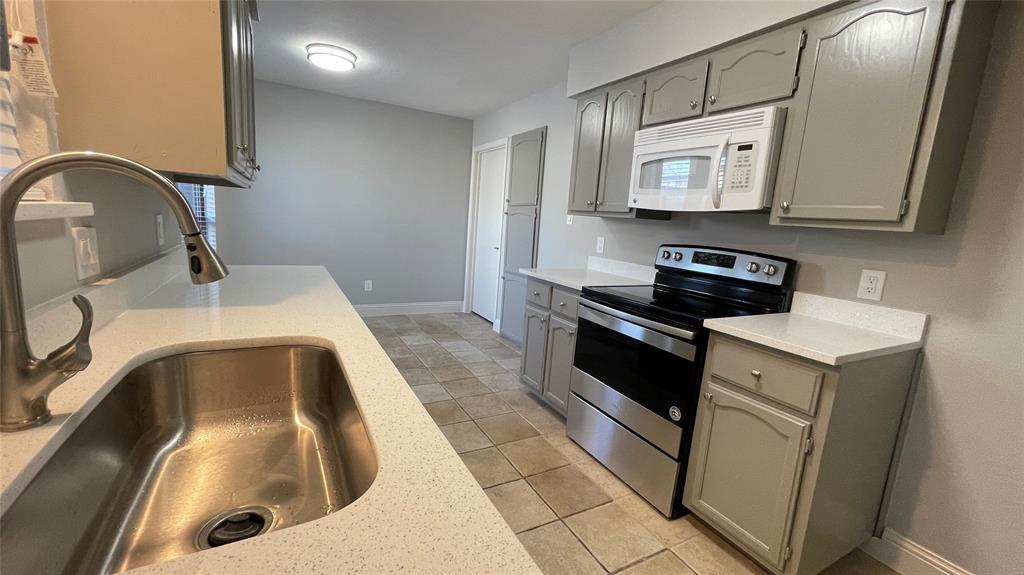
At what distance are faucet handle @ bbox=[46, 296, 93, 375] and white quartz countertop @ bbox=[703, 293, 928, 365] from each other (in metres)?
1.73

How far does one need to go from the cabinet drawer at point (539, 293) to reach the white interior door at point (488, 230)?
70.4 inches

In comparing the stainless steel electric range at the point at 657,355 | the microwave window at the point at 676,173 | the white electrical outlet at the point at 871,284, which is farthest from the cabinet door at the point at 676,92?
the white electrical outlet at the point at 871,284

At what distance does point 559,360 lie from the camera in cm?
271

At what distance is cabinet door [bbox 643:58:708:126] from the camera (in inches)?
82.0

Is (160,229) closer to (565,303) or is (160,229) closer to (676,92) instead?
(565,303)

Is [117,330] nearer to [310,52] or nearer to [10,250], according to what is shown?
[10,250]

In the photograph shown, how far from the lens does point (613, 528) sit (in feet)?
6.00

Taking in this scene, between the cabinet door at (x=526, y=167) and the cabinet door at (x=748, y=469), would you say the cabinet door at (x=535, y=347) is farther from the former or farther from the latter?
the cabinet door at (x=526, y=167)

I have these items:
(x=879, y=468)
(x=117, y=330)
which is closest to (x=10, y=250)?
(x=117, y=330)

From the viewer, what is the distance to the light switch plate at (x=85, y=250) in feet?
3.25

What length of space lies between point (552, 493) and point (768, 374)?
3.64ft

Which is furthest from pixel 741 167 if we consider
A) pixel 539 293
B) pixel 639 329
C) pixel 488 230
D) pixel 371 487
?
pixel 488 230

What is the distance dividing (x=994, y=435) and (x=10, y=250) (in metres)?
2.52

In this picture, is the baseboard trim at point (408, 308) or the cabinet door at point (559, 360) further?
the baseboard trim at point (408, 308)
